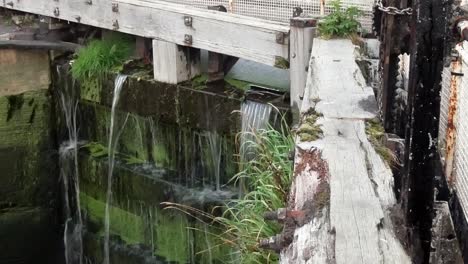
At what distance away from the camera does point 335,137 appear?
8.81 ft

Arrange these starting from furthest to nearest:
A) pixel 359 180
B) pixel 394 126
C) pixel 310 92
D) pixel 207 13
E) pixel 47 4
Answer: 1. pixel 47 4
2. pixel 207 13
3. pixel 394 126
4. pixel 310 92
5. pixel 359 180

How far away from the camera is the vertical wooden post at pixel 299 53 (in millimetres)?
5145

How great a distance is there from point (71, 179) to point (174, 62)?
247 centimetres

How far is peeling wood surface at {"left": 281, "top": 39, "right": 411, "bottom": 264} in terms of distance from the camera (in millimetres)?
1854

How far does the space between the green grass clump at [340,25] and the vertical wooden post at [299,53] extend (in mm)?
238

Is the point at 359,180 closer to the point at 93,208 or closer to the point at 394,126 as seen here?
the point at 394,126

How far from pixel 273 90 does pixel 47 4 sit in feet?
10.1

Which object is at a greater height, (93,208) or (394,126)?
(394,126)

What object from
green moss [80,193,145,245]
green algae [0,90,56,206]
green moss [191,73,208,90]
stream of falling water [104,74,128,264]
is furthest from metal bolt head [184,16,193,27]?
green algae [0,90,56,206]

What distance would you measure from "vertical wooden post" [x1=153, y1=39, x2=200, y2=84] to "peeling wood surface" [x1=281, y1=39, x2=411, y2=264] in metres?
3.32

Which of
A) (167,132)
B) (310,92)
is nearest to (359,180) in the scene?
(310,92)

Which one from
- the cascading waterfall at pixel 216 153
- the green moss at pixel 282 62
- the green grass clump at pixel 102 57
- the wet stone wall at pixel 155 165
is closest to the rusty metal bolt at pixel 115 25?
the green grass clump at pixel 102 57

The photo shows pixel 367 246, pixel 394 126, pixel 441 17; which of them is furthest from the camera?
pixel 394 126

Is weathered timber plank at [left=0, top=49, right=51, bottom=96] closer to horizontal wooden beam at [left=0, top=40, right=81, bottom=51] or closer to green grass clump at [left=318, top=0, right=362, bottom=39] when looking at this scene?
horizontal wooden beam at [left=0, top=40, right=81, bottom=51]
